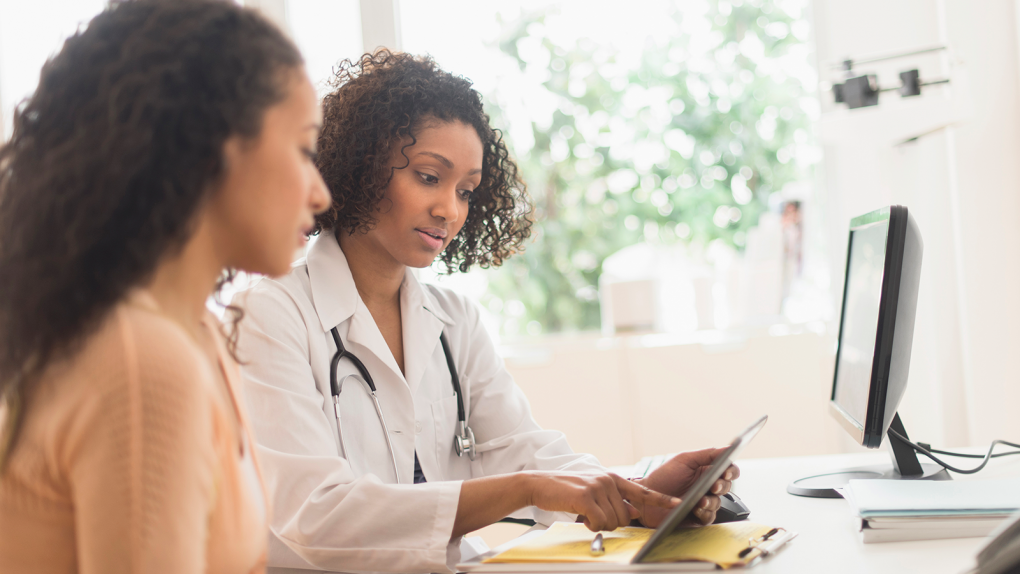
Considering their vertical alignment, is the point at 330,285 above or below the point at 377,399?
above

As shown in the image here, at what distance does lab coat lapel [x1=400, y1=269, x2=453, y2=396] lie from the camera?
1.41 metres

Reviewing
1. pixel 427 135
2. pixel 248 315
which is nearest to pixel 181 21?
pixel 248 315

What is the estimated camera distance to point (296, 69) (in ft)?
2.32

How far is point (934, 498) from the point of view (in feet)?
3.28

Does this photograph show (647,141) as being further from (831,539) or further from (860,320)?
(831,539)

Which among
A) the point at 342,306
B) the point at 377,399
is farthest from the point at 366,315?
the point at 377,399

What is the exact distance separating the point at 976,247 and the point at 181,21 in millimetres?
2115

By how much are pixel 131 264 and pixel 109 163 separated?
0.08 metres

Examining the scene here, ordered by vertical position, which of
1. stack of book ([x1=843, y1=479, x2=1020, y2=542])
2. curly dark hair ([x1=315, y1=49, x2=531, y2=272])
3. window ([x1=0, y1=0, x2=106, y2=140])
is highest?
window ([x1=0, y1=0, x2=106, y2=140])

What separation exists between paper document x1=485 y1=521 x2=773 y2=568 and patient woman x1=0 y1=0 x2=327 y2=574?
38cm

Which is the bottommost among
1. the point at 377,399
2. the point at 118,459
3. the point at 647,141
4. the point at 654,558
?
the point at 654,558

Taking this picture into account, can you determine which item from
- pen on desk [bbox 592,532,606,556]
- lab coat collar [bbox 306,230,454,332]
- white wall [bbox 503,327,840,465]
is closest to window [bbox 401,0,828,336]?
white wall [bbox 503,327,840,465]

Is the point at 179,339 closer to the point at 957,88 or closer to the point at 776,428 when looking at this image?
the point at 957,88

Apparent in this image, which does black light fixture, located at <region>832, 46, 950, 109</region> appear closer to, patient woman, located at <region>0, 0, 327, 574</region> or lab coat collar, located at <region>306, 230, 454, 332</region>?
lab coat collar, located at <region>306, 230, 454, 332</region>
